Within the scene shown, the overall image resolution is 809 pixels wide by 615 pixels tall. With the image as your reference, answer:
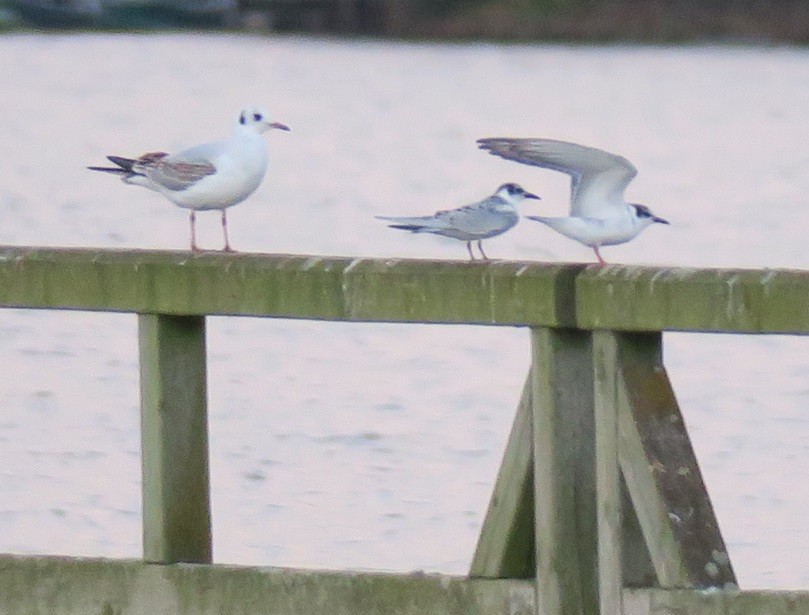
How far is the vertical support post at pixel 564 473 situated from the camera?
4383mm

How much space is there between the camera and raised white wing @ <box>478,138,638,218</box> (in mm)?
5098

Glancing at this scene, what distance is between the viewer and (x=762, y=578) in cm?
877

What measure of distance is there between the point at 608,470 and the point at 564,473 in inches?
Answer: 5.5

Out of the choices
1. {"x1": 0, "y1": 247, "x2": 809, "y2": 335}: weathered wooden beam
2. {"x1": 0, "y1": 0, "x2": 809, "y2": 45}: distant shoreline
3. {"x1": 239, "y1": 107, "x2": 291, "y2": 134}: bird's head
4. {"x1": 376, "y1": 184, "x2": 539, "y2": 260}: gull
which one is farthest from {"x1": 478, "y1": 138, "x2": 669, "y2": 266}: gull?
{"x1": 0, "y1": 0, "x2": 809, "y2": 45}: distant shoreline

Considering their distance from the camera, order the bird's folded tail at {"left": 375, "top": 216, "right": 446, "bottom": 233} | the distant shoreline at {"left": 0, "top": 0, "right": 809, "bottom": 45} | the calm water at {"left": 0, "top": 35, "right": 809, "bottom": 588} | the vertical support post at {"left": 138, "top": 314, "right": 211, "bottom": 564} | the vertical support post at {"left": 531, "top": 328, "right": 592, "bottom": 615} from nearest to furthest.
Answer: the vertical support post at {"left": 531, "top": 328, "right": 592, "bottom": 615} < the vertical support post at {"left": 138, "top": 314, "right": 211, "bottom": 564} < the bird's folded tail at {"left": 375, "top": 216, "right": 446, "bottom": 233} < the calm water at {"left": 0, "top": 35, "right": 809, "bottom": 588} < the distant shoreline at {"left": 0, "top": 0, "right": 809, "bottom": 45}

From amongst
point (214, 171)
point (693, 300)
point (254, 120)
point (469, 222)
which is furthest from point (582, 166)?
point (693, 300)

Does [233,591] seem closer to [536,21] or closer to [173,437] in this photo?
[173,437]

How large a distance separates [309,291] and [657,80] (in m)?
44.3

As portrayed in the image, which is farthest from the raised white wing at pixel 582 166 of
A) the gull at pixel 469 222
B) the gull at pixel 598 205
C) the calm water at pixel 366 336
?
the calm water at pixel 366 336

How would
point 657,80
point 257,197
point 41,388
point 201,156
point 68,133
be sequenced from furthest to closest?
point 657,80, point 68,133, point 257,197, point 41,388, point 201,156

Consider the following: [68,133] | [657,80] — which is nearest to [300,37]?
[657,80]

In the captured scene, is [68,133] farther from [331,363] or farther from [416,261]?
[416,261]

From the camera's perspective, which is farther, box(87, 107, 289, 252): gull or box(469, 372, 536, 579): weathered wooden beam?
box(87, 107, 289, 252): gull

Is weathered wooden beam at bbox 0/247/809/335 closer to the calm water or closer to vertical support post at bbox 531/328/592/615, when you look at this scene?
vertical support post at bbox 531/328/592/615
